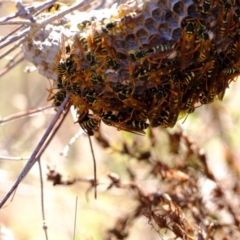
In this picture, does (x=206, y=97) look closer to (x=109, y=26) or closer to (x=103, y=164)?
(x=109, y=26)

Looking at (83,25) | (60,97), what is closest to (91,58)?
(83,25)

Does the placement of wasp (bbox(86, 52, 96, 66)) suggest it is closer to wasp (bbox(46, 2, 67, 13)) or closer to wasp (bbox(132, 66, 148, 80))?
wasp (bbox(132, 66, 148, 80))

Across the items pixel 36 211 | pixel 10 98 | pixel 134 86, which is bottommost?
pixel 36 211

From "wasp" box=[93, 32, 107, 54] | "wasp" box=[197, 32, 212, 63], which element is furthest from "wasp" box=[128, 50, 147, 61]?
"wasp" box=[197, 32, 212, 63]

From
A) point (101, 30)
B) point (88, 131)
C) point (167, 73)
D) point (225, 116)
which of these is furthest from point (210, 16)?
point (225, 116)

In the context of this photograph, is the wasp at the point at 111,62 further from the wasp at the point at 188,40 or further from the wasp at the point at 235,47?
Result: the wasp at the point at 235,47

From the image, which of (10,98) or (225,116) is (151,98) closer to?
(225,116)

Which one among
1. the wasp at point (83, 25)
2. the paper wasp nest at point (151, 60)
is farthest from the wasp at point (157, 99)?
the wasp at point (83, 25)
